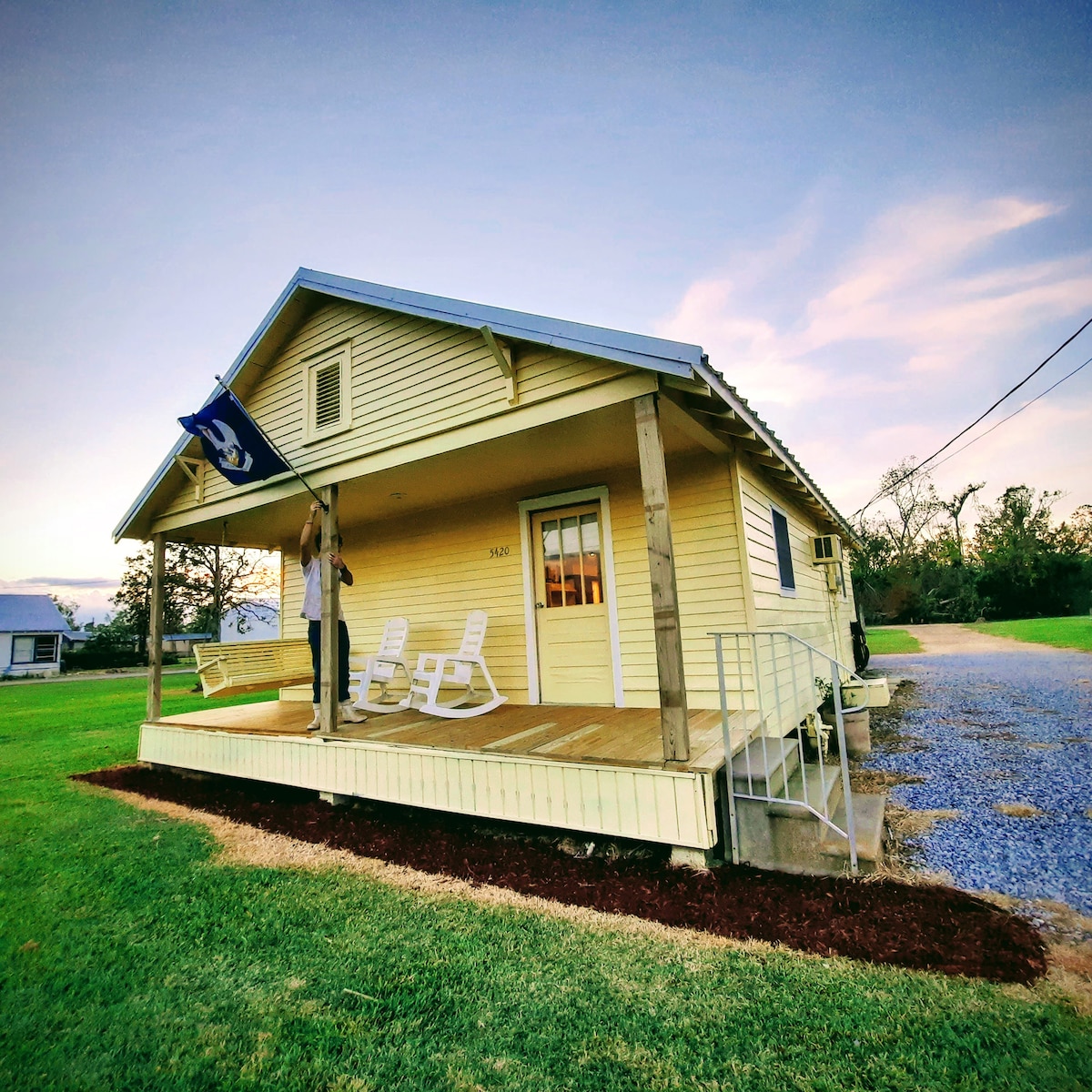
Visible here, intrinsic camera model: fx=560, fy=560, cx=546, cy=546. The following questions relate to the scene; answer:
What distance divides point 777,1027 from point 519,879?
5.50 ft

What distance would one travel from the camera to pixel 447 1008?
208 centimetres

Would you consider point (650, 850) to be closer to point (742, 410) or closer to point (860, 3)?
point (742, 410)

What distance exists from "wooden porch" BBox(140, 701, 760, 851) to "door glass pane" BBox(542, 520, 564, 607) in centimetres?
115

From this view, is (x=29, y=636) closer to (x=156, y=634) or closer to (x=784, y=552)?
(x=156, y=634)

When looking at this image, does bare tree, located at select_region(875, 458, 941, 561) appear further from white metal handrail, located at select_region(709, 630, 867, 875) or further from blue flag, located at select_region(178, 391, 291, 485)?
blue flag, located at select_region(178, 391, 291, 485)

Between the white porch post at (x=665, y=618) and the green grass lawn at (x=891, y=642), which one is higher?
the white porch post at (x=665, y=618)

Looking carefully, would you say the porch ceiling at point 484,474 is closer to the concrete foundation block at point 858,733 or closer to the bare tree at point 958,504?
the concrete foundation block at point 858,733

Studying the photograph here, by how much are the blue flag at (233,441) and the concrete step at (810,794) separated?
468cm

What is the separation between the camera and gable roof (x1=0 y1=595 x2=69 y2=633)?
3134 cm

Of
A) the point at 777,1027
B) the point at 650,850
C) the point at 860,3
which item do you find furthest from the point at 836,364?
the point at 777,1027

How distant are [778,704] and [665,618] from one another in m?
0.82

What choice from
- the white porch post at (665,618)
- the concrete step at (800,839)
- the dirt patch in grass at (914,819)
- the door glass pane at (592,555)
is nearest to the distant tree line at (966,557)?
the door glass pane at (592,555)

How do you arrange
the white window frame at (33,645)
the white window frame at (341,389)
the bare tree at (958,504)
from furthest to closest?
the bare tree at (958,504), the white window frame at (33,645), the white window frame at (341,389)

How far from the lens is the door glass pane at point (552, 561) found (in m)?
6.12
